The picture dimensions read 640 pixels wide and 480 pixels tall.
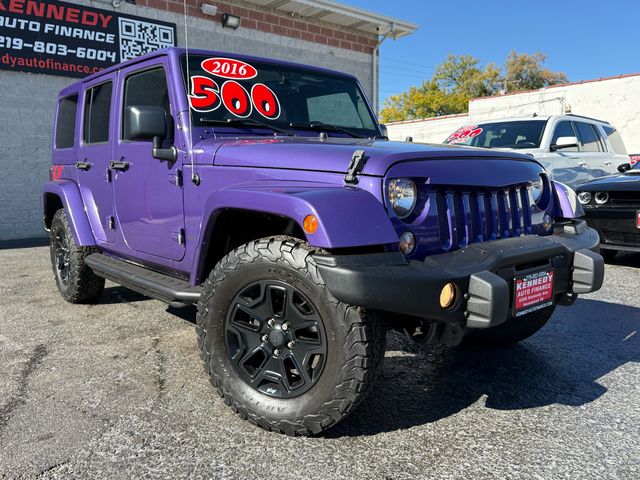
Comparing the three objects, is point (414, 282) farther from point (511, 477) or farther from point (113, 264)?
point (113, 264)

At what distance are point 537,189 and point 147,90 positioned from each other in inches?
99.2

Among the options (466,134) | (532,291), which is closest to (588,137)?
(466,134)

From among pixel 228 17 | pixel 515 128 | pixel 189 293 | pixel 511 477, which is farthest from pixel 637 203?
pixel 228 17

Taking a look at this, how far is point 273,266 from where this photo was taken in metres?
2.26

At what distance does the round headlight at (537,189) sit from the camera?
2971 mm

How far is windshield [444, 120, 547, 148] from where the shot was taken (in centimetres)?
757

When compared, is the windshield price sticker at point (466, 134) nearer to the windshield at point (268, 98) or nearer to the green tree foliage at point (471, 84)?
the windshield at point (268, 98)

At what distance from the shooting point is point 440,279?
2.07m

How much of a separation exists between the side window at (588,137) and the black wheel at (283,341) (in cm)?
731

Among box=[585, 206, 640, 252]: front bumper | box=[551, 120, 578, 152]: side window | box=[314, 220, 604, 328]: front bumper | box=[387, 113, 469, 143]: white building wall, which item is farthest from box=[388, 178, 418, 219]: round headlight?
box=[387, 113, 469, 143]: white building wall

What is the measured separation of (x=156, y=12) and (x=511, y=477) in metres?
10.2

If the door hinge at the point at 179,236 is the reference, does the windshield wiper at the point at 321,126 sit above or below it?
above

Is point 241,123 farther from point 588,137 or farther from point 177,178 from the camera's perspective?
point 588,137

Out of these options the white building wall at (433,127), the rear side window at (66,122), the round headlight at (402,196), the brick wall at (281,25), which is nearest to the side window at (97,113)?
the rear side window at (66,122)
